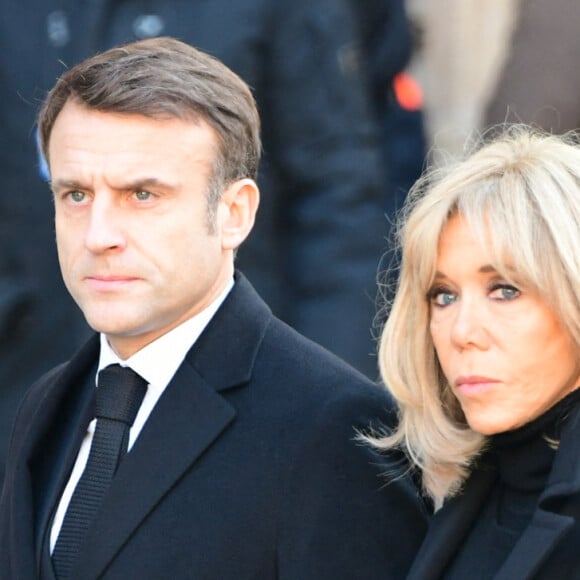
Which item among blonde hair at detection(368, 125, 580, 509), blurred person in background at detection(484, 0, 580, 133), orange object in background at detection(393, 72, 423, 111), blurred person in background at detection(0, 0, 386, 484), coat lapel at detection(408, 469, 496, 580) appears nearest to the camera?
blonde hair at detection(368, 125, 580, 509)

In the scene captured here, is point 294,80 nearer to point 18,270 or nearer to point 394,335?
point 18,270

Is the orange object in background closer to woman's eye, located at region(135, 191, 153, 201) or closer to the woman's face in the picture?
woman's eye, located at region(135, 191, 153, 201)

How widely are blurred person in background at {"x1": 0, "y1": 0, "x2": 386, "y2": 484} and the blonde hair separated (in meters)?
1.00

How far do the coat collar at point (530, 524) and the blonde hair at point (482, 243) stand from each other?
8cm

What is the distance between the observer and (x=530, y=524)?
127 inches

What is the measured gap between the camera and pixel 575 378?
3.32 metres

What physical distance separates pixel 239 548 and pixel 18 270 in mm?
1660

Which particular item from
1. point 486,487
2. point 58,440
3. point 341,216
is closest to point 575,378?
point 486,487

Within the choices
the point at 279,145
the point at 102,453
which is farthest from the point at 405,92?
the point at 102,453

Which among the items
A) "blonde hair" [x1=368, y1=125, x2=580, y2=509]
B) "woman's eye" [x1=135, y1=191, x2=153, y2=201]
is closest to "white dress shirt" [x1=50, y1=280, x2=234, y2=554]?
"woman's eye" [x1=135, y1=191, x2=153, y2=201]

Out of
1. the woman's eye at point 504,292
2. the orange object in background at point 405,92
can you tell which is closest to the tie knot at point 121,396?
the woman's eye at point 504,292

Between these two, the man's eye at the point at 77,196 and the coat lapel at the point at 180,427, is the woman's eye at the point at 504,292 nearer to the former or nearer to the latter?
the coat lapel at the point at 180,427

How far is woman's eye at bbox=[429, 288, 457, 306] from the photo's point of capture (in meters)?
3.44

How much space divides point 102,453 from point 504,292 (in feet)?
2.86
